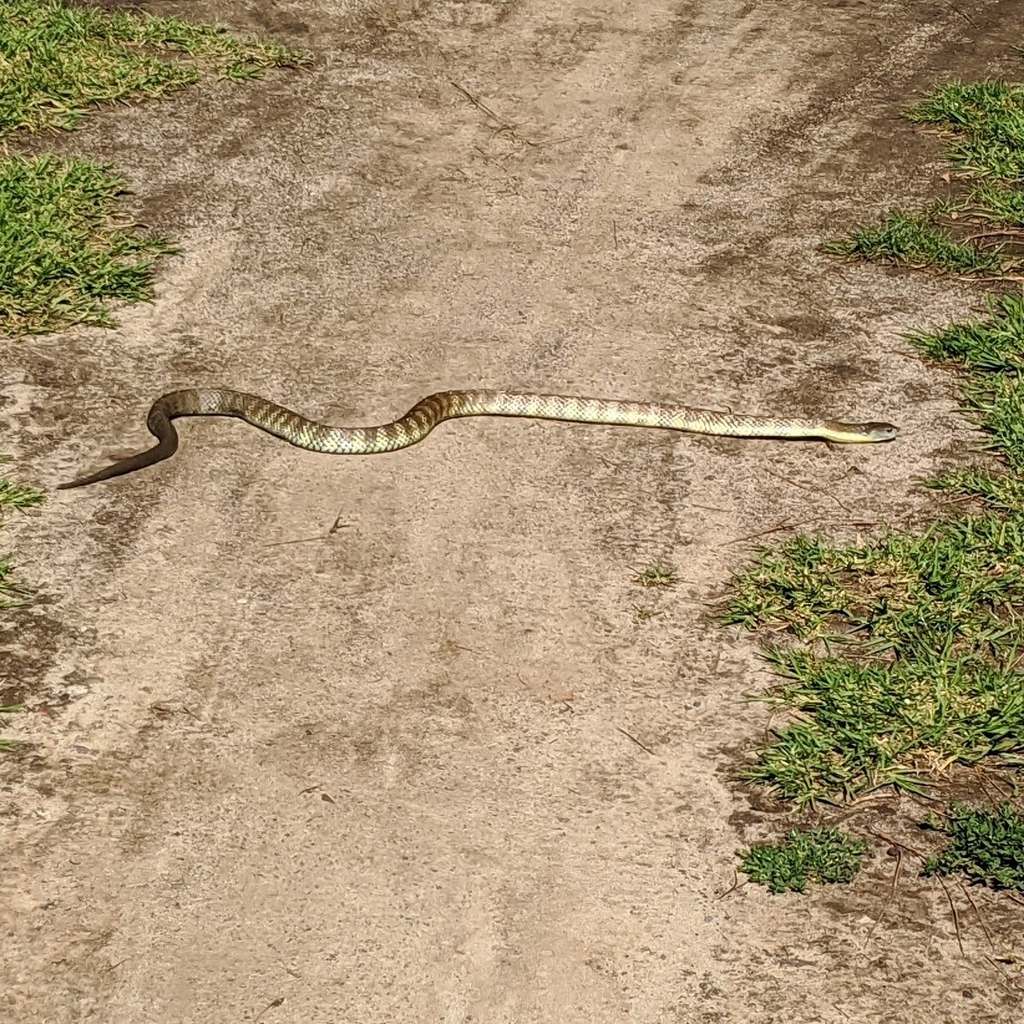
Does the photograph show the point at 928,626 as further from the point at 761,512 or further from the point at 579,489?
the point at 579,489

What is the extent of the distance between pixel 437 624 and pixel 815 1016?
2.40m

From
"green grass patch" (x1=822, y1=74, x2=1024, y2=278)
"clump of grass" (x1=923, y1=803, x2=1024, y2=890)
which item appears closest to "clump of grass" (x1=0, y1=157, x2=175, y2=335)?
"green grass patch" (x1=822, y1=74, x2=1024, y2=278)

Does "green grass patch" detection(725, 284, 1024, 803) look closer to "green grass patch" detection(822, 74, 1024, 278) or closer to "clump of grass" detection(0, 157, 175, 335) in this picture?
"green grass patch" detection(822, 74, 1024, 278)

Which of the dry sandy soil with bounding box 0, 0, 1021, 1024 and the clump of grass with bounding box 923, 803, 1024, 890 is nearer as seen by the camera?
the dry sandy soil with bounding box 0, 0, 1021, 1024

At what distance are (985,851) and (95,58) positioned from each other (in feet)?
28.7

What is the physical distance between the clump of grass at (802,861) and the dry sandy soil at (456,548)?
8cm

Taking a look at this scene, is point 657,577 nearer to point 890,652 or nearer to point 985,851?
point 890,652

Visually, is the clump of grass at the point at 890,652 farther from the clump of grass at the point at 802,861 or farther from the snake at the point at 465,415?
the snake at the point at 465,415

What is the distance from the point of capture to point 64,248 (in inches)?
362

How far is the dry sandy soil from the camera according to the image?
5180mm

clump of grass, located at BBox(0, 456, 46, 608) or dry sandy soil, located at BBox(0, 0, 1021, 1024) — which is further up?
clump of grass, located at BBox(0, 456, 46, 608)

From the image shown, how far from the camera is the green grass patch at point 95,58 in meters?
10.8

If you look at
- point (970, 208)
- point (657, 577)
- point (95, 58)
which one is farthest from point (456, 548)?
point (95, 58)

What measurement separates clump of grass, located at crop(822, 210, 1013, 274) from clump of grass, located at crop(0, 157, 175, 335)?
4235 mm
